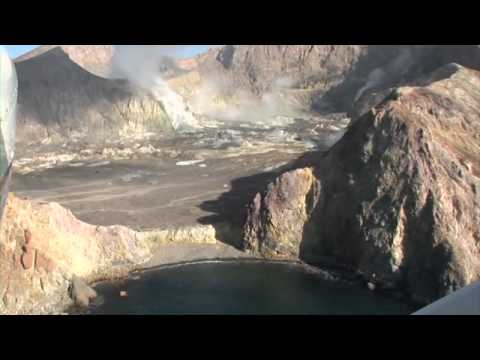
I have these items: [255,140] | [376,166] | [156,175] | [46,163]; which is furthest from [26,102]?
[376,166]

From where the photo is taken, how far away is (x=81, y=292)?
84.8ft

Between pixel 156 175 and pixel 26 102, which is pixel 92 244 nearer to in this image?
pixel 156 175

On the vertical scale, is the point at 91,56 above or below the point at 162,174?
above

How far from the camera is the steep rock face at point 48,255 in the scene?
23906 mm

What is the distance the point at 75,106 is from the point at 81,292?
64.5 metres

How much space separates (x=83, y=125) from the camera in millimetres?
85000

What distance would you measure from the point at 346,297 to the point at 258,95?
347 ft

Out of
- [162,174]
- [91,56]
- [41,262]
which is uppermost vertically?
[91,56]

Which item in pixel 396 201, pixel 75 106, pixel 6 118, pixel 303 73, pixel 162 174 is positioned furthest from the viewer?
pixel 303 73

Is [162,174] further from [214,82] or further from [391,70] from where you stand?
[214,82]

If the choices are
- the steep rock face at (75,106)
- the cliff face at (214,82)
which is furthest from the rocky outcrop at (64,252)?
the steep rock face at (75,106)

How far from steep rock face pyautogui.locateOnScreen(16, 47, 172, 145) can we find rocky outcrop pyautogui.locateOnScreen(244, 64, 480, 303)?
179 ft

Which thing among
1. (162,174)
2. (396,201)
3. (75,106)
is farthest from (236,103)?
(396,201)

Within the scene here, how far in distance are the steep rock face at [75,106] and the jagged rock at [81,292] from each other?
189ft
